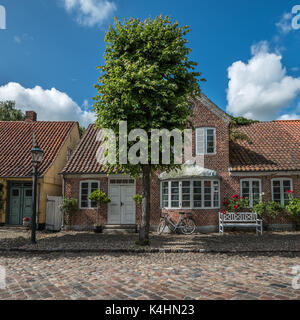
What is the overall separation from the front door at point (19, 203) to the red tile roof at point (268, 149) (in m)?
12.2

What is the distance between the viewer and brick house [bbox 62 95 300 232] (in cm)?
1498

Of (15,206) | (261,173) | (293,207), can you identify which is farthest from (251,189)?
(15,206)

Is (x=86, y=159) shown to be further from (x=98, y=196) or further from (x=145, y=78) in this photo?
(x=145, y=78)

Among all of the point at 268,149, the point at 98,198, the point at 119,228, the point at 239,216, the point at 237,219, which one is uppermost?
the point at 268,149

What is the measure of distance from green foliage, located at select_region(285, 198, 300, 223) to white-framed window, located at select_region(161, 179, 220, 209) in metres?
3.58

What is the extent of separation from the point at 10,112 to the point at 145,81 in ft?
83.4

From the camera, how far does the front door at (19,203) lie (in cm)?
1691

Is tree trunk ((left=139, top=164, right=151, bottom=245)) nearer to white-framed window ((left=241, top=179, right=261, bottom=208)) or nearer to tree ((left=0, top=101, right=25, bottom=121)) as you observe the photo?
white-framed window ((left=241, top=179, right=261, bottom=208))

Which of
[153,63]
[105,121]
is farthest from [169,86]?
[105,121]

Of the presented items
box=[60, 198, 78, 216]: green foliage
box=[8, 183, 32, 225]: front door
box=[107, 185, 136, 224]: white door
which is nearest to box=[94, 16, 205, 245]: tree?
box=[107, 185, 136, 224]: white door

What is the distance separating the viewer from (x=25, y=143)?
63.9ft
